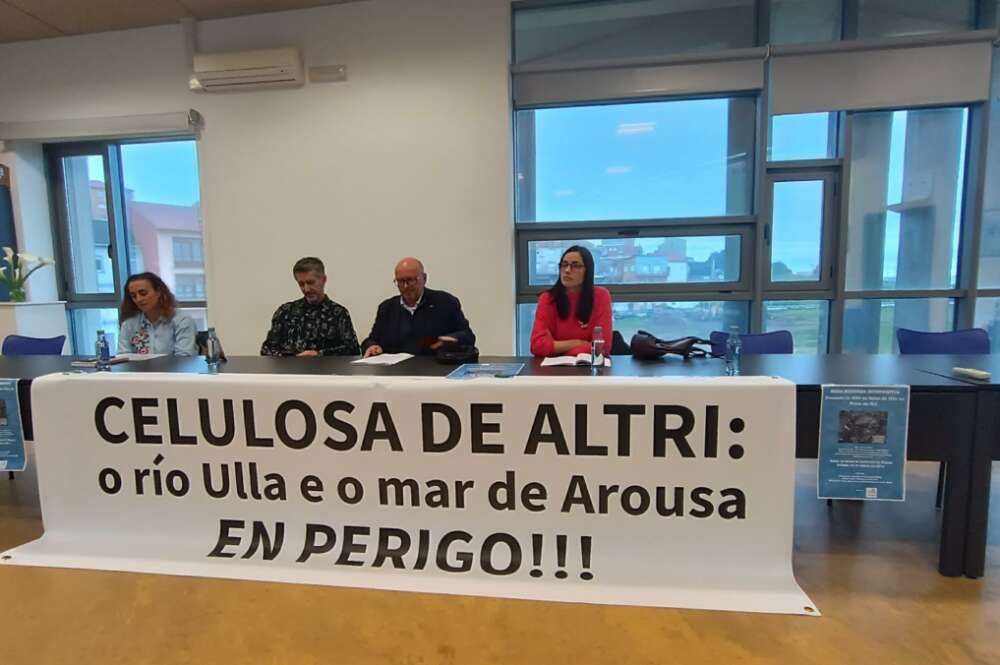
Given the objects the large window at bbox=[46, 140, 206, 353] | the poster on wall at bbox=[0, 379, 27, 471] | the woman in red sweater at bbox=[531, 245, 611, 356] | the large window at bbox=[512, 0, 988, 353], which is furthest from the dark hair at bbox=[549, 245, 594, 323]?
the large window at bbox=[46, 140, 206, 353]

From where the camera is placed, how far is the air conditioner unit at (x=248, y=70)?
365 centimetres

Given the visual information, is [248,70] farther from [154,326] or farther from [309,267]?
[154,326]

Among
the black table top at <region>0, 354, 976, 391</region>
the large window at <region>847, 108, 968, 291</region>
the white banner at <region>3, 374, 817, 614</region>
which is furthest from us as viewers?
the large window at <region>847, 108, 968, 291</region>

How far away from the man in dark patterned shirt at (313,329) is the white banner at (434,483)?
3.50 feet

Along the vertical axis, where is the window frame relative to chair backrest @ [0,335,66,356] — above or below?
above

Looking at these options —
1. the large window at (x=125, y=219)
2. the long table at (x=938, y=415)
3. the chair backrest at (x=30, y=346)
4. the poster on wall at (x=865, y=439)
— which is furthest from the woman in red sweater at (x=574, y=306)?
the large window at (x=125, y=219)

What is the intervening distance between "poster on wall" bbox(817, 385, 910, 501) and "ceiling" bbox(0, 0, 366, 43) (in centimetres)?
396

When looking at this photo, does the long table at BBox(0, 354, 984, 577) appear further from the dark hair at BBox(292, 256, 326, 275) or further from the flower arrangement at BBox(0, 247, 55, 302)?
the flower arrangement at BBox(0, 247, 55, 302)

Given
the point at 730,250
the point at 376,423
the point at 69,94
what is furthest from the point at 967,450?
the point at 69,94

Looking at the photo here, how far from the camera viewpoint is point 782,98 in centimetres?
349

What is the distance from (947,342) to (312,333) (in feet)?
11.0

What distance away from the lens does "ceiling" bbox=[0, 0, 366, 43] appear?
11.6ft

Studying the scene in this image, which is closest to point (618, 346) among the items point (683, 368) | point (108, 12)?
point (683, 368)

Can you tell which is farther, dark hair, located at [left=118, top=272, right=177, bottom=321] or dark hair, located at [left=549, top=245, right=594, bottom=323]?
dark hair, located at [left=118, top=272, right=177, bottom=321]
